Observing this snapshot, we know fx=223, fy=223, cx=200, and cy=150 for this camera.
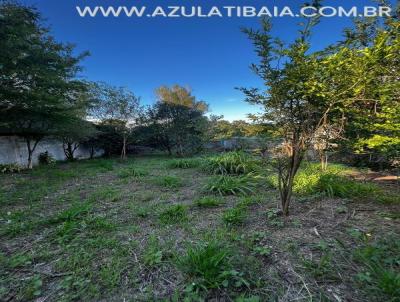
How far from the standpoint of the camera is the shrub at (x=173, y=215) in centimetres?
254

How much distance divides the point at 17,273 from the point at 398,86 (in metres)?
3.39

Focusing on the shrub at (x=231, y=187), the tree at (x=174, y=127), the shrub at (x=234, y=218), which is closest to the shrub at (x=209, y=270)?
the shrub at (x=234, y=218)

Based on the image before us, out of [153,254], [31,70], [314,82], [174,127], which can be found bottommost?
[153,254]

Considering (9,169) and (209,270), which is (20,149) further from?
(209,270)

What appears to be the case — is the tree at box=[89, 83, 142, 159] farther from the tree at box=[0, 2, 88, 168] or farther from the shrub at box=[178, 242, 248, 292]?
the shrub at box=[178, 242, 248, 292]

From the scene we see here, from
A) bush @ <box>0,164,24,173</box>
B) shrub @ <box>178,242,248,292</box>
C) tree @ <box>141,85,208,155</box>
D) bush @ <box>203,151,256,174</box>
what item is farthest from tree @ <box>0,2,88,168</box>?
shrub @ <box>178,242,248,292</box>

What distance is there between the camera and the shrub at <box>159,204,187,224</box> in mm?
2544

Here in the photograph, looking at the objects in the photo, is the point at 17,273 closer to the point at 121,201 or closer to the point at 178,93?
the point at 121,201

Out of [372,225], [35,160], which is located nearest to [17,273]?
[372,225]

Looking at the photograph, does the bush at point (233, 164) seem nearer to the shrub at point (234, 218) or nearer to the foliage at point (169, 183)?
the foliage at point (169, 183)

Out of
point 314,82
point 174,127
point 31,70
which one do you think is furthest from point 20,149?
point 314,82

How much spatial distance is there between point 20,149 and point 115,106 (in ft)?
13.9

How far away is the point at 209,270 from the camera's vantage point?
1.51m

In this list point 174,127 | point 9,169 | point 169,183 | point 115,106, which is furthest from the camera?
point 174,127
